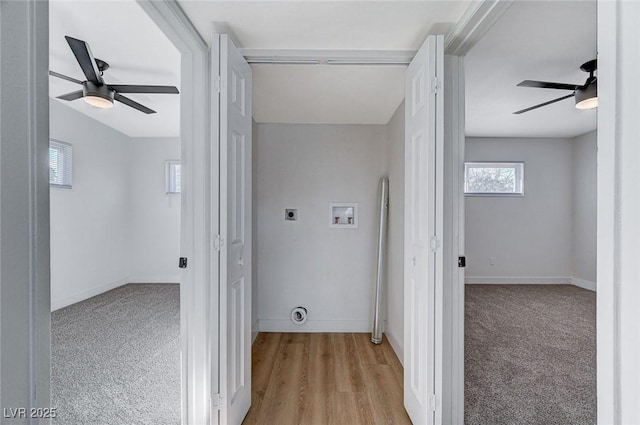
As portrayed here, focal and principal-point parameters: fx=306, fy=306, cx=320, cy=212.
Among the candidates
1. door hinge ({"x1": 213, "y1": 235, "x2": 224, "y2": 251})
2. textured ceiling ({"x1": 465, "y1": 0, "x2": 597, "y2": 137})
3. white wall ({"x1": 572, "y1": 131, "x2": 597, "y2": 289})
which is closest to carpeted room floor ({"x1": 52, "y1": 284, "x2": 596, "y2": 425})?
white wall ({"x1": 572, "y1": 131, "x2": 597, "y2": 289})

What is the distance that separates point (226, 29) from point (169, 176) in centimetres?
428

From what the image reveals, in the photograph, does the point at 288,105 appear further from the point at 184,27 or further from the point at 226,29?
the point at 184,27

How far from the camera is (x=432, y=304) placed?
1.57 meters

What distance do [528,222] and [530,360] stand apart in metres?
3.46

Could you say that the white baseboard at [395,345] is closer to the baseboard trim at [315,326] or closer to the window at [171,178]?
the baseboard trim at [315,326]

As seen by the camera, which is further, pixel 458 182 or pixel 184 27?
pixel 458 182

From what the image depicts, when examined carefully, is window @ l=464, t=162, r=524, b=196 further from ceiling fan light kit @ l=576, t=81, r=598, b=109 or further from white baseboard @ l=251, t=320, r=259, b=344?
white baseboard @ l=251, t=320, r=259, b=344

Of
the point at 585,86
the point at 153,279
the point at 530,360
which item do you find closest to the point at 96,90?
the point at 153,279

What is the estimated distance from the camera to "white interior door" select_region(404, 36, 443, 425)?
1550 mm

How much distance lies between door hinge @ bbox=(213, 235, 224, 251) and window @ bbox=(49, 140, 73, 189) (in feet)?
11.7

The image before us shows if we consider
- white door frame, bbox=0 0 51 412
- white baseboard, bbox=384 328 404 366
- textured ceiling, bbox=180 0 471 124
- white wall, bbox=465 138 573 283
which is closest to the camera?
white door frame, bbox=0 0 51 412

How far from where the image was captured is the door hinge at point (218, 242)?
1.56 m

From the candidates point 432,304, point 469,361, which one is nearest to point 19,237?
point 432,304
